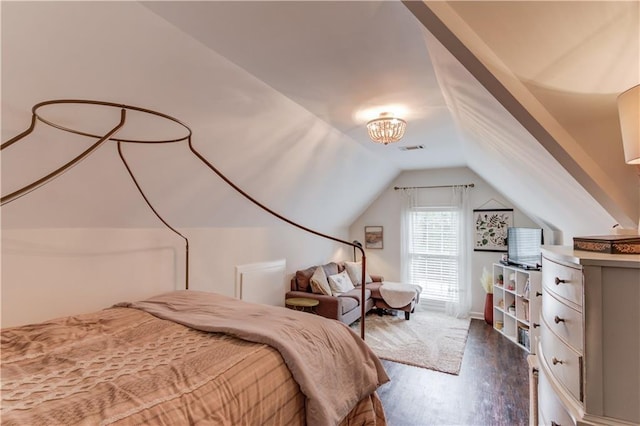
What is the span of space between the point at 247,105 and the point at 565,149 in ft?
6.94

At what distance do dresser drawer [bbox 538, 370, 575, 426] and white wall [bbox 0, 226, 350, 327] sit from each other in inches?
116

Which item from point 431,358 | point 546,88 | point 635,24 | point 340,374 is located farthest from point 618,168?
point 431,358

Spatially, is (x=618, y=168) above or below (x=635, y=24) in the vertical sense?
below

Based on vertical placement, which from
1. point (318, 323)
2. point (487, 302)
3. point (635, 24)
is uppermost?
point (635, 24)

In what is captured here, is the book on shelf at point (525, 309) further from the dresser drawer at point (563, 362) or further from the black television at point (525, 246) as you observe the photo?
the dresser drawer at point (563, 362)

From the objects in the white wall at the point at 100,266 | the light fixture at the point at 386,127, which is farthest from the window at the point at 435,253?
the white wall at the point at 100,266

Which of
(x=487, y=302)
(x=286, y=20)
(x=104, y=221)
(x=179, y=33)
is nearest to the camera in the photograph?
(x=286, y=20)

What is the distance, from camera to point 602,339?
0.99m

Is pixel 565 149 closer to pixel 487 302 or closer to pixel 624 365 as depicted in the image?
pixel 624 365

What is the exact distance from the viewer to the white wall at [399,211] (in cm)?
555

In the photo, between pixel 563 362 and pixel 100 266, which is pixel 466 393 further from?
pixel 100 266

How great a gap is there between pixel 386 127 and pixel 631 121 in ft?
6.87

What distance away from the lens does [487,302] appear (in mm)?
5219

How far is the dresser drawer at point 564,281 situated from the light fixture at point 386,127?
1.90 metres
